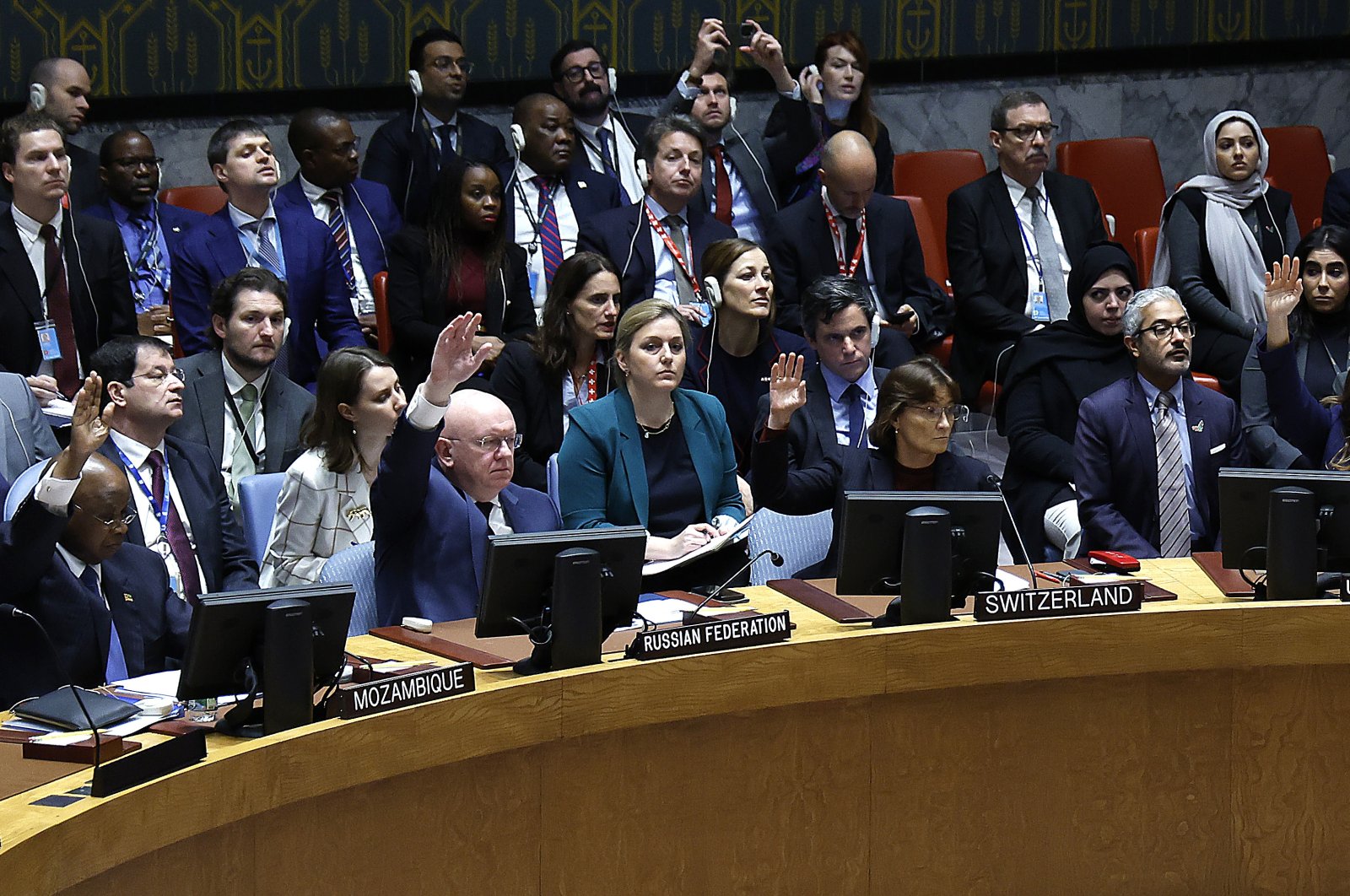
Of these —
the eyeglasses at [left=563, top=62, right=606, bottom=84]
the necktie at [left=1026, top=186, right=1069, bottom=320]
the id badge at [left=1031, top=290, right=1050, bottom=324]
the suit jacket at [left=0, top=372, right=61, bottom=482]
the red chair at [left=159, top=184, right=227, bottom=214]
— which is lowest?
the suit jacket at [left=0, top=372, right=61, bottom=482]

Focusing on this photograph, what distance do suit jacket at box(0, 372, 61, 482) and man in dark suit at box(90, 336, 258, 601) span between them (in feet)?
0.46

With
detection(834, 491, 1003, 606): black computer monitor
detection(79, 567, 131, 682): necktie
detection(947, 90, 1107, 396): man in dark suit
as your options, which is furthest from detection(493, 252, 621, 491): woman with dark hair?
detection(834, 491, 1003, 606): black computer monitor

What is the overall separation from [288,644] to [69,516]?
0.69m

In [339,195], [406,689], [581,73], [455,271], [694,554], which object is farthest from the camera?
[581,73]

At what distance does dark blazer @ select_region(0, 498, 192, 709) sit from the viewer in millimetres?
2666

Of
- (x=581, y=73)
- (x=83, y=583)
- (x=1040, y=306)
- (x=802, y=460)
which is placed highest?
(x=581, y=73)

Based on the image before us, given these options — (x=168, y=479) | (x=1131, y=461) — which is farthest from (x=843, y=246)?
(x=168, y=479)

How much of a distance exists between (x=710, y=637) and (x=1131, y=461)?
153 cm

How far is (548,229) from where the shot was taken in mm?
4812

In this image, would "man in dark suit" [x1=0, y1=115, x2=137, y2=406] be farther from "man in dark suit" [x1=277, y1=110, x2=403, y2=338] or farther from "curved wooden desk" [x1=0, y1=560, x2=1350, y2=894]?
"curved wooden desk" [x1=0, y1=560, x2=1350, y2=894]

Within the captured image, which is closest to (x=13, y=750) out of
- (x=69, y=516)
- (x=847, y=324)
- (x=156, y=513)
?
(x=69, y=516)

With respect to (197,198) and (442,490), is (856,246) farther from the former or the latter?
(442,490)

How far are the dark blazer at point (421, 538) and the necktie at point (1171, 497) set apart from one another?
154cm

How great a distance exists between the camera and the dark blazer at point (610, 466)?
347cm
